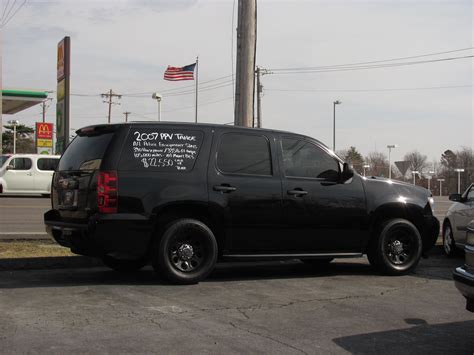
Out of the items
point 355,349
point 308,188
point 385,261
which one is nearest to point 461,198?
point 385,261

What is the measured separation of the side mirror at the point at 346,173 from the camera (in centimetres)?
753

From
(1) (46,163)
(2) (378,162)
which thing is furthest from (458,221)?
(2) (378,162)

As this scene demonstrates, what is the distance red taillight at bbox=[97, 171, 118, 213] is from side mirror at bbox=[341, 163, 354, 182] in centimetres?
306

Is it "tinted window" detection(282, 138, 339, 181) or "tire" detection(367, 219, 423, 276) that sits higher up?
"tinted window" detection(282, 138, 339, 181)

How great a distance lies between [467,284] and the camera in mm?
4410

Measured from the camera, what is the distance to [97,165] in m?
6.50

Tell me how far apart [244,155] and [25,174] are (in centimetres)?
1920

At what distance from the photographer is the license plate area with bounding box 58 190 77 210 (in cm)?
669

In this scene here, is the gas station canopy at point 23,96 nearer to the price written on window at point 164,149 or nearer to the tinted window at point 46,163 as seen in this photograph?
the tinted window at point 46,163

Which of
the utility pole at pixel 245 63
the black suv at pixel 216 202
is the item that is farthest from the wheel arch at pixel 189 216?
the utility pole at pixel 245 63

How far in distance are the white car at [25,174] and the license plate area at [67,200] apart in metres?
17.7

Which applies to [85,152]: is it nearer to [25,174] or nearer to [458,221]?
[458,221]

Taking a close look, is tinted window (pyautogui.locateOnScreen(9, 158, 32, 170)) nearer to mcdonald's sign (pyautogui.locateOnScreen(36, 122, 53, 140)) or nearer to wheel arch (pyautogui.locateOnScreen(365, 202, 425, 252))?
wheel arch (pyautogui.locateOnScreen(365, 202, 425, 252))

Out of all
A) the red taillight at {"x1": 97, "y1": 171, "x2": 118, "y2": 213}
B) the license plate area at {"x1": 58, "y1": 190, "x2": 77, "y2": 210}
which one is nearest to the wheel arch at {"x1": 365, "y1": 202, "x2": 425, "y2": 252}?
the red taillight at {"x1": 97, "y1": 171, "x2": 118, "y2": 213}
